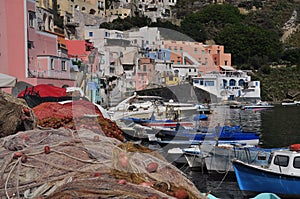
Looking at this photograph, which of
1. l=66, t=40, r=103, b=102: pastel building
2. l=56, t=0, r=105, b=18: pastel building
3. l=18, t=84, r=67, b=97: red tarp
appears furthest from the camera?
l=56, t=0, r=105, b=18: pastel building

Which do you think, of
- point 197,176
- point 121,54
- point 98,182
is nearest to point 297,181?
point 197,176

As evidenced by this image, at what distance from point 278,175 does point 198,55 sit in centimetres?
5601

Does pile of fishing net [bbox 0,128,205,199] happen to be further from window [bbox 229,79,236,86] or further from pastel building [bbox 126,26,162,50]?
window [bbox 229,79,236,86]

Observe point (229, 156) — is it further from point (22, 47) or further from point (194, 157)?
point (22, 47)

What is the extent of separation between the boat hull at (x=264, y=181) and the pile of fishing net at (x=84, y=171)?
28.5ft

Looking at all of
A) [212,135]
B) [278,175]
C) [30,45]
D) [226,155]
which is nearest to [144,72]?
[30,45]

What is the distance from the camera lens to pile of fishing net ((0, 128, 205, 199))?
3.79 meters

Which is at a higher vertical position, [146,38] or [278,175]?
[146,38]

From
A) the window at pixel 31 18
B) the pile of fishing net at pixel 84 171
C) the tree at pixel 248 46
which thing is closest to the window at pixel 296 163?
the pile of fishing net at pixel 84 171

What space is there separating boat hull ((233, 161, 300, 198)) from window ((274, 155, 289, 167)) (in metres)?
0.40

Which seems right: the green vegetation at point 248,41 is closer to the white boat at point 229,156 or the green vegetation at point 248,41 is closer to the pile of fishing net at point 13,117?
the white boat at point 229,156

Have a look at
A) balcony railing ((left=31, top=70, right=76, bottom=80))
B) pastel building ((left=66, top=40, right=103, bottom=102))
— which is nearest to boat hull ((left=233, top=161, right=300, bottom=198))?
balcony railing ((left=31, top=70, right=76, bottom=80))

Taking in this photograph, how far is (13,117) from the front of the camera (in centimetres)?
639

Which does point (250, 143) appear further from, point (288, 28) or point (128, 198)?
point (288, 28)
